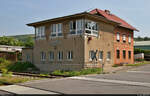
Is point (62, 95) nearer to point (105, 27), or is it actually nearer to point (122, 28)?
point (105, 27)

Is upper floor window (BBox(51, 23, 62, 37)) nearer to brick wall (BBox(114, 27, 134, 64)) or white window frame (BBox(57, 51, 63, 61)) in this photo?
white window frame (BBox(57, 51, 63, 61))

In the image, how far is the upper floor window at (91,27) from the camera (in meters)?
26.1

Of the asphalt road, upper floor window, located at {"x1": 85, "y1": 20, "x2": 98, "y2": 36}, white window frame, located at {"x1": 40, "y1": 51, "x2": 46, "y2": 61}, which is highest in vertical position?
upper floor window, located at {"x1": 85, "y1": 20, "x2": 98, "y2": 36}

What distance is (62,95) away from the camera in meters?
9.94

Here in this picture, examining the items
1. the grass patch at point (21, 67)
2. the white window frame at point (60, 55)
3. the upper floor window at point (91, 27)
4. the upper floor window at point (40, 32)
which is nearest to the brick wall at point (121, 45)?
the upper floor window at point (91, 27)

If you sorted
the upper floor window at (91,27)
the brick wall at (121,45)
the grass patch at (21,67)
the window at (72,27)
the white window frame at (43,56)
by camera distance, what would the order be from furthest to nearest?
the grass patch at (21,67)
the brick wall at (121,45)
the white window frame at (43,56)
the window at (72,27)
the upper floor window at (91,27)

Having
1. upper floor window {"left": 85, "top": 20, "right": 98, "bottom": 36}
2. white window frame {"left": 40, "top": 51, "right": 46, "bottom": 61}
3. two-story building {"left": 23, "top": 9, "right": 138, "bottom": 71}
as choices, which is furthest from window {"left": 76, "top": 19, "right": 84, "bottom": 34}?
white window frame {"left": 40, "top": 51, "right": 46, "bottom": 61}

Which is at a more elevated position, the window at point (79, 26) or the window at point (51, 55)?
the window at point (79, 26)

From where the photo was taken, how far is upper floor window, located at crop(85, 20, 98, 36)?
26.1m

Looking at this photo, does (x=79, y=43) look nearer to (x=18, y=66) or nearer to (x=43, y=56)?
(x=43, y=56)

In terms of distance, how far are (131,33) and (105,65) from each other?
35.1ft

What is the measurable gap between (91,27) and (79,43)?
283 centimetres

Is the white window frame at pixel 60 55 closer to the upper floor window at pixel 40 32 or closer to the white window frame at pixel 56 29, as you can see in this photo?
the white window frame at pixel 56 29

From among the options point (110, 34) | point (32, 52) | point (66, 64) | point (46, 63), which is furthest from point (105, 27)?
point (32, 52)
